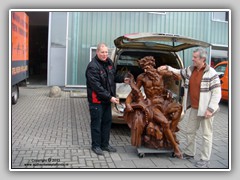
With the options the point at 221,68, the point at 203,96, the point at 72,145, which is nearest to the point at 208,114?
the point at 203,96

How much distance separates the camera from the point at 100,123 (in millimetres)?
4965

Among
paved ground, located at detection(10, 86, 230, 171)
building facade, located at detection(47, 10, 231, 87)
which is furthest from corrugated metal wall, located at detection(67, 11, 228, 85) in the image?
paved ground, located at detection(10, 86, 230, 171)

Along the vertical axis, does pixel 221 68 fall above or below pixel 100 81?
above

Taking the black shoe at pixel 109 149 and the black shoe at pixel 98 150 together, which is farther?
the black shoe at pixel 109 149

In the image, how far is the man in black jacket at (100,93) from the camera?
4.70 meters

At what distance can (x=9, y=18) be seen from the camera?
169 inches

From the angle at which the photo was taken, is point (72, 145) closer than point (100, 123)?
No

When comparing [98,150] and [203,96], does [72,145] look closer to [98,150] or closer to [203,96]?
[98,150]

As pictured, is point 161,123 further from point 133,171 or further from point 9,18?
point 9,18

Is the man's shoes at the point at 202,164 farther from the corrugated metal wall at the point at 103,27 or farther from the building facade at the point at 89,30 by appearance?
the corrugated metal wall at the point at 103,27

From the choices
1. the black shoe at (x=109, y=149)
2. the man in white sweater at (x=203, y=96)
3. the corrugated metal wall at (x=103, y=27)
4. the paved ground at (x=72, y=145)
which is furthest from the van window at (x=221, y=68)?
the black shoe at (x=109, y=149)

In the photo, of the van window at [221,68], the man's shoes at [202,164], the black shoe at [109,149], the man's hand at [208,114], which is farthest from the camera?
the van window at [221,68]

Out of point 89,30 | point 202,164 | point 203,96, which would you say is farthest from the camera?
point 89,30

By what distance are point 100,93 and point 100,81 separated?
0.74 ft
